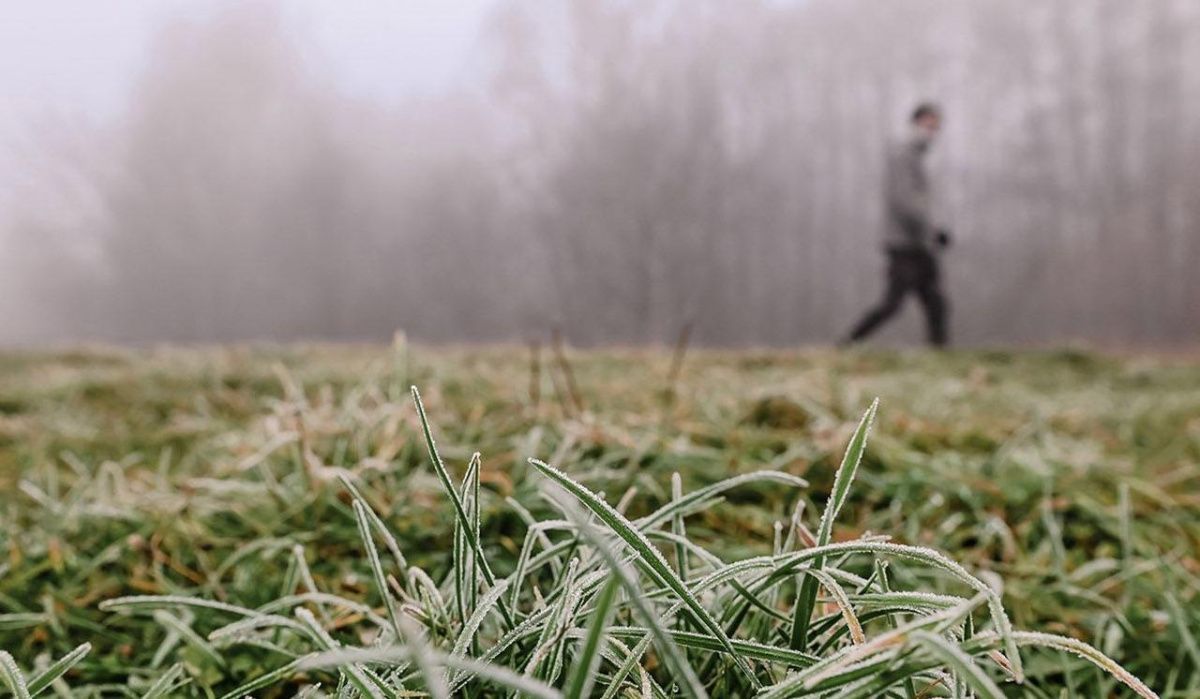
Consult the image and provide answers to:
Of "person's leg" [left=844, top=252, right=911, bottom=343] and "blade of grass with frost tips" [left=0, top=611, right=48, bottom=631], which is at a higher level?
"blade of grass with frost tips" [left=0, top=611, right=48, bottom=631]

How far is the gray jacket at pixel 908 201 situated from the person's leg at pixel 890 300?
18cm

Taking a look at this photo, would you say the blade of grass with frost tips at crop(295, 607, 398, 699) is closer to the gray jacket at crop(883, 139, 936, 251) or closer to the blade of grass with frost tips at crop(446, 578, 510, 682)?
the blade of grass with frost tips at crop(446, 578, 510, 682)

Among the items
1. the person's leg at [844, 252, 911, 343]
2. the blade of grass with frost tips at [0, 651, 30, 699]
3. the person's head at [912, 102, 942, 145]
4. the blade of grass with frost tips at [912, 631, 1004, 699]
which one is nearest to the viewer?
the blade of grass with frost tips at [912, 631, 1004, 699]

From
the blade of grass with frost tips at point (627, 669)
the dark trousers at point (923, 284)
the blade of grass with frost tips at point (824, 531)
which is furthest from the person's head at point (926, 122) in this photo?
the blade of grass with frost tips at point (627, 669)

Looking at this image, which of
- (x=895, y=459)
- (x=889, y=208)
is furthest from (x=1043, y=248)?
(x=895, y=459)

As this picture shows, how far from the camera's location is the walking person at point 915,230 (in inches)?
313

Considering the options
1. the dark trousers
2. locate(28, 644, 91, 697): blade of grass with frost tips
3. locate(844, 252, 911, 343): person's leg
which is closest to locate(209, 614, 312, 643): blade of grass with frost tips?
locate(28, 644, 91, 697): blade of grass with frost tips

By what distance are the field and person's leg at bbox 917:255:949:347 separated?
19.8 feet

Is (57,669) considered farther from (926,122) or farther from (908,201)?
(926,122)

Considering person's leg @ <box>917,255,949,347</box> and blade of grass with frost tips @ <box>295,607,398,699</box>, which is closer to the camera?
blade of grass with frost tips @ <box>295,607,398,699</box>

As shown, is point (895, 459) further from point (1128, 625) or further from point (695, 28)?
point (695, 28)

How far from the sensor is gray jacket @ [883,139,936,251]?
797cm

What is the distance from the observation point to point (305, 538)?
41.3 inches

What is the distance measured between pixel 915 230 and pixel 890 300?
792 mm
